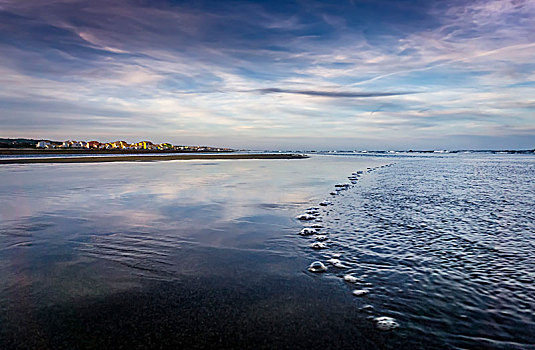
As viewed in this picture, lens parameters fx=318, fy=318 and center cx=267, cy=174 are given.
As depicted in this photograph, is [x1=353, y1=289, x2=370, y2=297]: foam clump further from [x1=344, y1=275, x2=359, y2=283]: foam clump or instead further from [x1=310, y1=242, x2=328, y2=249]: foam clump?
[x1=310, y1=242, x2=328, y2=249]: foam clump

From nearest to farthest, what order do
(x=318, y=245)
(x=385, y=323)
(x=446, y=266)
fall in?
(x=385, y=323), (x=446, y=266), (x=318, y=245)

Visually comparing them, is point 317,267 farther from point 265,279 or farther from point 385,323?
point 385,323

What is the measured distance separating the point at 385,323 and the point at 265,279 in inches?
76.1

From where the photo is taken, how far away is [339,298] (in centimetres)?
456

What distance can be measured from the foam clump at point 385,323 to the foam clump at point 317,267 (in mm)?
1665

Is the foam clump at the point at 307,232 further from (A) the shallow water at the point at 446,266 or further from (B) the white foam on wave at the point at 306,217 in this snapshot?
(B) the white foam on wave at the point at 306,217

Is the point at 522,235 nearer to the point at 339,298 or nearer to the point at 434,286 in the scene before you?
the point at 434,286

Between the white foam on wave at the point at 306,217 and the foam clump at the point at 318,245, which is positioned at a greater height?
the white foam on wave at the point at 306,217

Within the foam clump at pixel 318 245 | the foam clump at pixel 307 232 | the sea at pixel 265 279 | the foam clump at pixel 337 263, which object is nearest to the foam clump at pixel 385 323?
the sea at pixel 265 279

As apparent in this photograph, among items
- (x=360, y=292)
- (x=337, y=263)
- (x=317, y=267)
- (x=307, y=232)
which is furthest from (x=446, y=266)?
(x=307, y=232)

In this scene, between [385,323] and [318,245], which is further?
[318,245]

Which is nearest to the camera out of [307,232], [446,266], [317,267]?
[317,267]

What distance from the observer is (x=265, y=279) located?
5.14 m

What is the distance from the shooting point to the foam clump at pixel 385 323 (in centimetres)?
380
